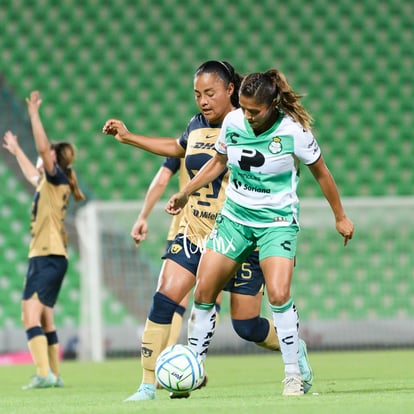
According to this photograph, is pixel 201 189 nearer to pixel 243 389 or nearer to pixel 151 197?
pixel 151 197

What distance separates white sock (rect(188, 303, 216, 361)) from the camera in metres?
5.24

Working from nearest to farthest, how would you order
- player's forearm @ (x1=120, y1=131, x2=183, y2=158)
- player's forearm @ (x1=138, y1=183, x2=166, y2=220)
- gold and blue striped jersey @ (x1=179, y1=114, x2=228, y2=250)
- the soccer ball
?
the soccer ball, player's forearm @ (x1=120, y1=131, x2=183, y2=158), gold and blue striped jersey @ (x1=179, y1=114, x2=228, y2=250), player's forearm @ (x1=138, y1=183, x2=166, y2=220)

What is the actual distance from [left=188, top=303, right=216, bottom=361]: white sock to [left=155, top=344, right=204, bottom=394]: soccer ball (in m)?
0.30

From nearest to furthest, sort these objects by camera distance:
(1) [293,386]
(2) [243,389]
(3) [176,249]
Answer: (1) [293,386], (3) [176,249], (2) [243,389]

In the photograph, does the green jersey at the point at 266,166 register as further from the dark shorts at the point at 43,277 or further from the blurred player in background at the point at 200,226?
the dark shorts at the point at 43,277

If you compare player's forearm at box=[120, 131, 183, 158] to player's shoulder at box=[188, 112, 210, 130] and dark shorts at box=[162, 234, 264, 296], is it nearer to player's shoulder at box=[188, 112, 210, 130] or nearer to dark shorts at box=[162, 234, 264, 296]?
player's shoulder at box=[188, 112, 210, 130]

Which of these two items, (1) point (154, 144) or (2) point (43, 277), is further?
(2) point (43, 277)

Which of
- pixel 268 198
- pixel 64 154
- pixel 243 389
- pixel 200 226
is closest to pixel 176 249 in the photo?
pixel 200 226

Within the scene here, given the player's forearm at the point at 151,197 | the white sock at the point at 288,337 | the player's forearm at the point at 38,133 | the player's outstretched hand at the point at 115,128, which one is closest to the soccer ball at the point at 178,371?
the white sock at the point at 288,337

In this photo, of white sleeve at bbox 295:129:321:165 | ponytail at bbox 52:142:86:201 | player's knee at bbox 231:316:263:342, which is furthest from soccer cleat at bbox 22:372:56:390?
white sleeve at bbox 295:129:321:165

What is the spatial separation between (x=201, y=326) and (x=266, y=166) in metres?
0.91

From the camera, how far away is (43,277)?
7.72 metres

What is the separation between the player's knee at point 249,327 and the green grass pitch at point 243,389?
0.33 meters

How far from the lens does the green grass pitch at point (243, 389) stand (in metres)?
4.21
